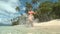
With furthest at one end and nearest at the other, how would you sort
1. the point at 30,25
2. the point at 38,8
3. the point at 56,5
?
the point at 38,8 < the point at 56,5 < the point at 30,25

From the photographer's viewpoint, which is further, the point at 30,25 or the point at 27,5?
the point at 27,5

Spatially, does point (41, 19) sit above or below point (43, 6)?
below

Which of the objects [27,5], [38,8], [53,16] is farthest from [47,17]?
[27,5]

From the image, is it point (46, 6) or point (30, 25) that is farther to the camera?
point (46, 6)

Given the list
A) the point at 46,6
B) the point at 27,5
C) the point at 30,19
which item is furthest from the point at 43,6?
the point at 30,19

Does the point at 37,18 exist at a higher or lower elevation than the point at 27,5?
lower

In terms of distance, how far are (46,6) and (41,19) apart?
89.5 inches

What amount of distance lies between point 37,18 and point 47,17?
2059 millimetres

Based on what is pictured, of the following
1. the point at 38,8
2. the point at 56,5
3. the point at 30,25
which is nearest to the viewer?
the point at 30,25

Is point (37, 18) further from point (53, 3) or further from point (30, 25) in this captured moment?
point (30, 25)

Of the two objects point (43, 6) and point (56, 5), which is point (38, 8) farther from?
point (56, 5)

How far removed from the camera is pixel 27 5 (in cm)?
3375

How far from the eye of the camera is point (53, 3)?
101 ft

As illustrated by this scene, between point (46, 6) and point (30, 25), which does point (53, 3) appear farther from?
point (30, 25)
